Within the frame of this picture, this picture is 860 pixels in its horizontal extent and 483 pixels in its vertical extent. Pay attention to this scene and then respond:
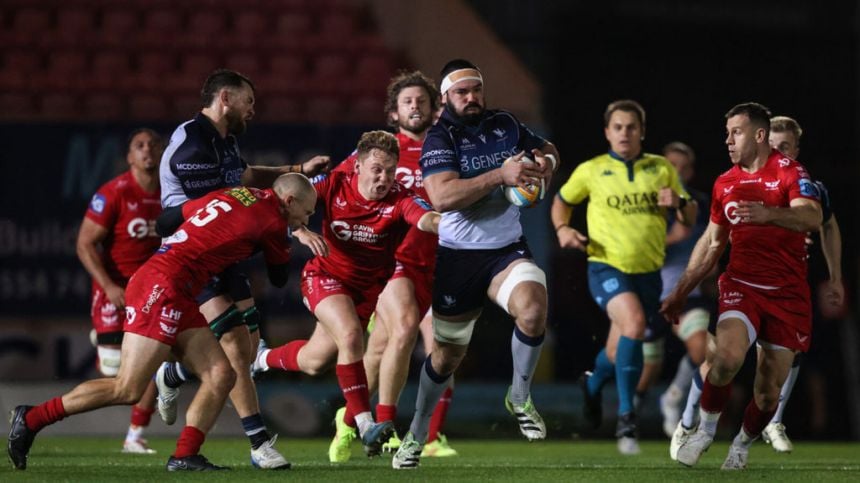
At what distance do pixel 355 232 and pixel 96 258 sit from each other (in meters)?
2.69

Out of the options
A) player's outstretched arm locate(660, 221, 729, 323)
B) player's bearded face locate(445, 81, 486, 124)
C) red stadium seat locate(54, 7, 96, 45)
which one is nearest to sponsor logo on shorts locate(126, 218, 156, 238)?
player's bearded face locate(445, 81, 486, 124)

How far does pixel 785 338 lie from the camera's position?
26.2 ft

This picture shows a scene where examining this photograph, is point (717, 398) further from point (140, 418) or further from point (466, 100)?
point (140, 418)

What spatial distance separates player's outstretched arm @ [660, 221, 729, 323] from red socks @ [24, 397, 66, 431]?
340cm

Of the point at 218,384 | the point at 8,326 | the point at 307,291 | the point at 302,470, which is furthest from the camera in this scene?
the point at 8,326

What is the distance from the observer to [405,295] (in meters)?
8.77

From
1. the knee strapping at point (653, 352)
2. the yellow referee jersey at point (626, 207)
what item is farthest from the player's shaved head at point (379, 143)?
the knee strapping at point (653, 352)

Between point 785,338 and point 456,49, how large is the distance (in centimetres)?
829

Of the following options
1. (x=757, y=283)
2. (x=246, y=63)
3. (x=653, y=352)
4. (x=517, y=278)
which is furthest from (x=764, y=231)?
(x=246, y=63)

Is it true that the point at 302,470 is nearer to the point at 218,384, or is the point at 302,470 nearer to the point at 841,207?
the point at 218,384

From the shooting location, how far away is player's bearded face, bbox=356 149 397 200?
8180mm

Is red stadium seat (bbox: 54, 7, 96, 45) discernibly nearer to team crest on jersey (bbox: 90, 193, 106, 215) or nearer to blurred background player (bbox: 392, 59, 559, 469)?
team crest on jersey (bbox: 90, 193, 106, 215)

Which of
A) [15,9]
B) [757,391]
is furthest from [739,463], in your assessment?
[15,9]

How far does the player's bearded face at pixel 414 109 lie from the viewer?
9.34m
